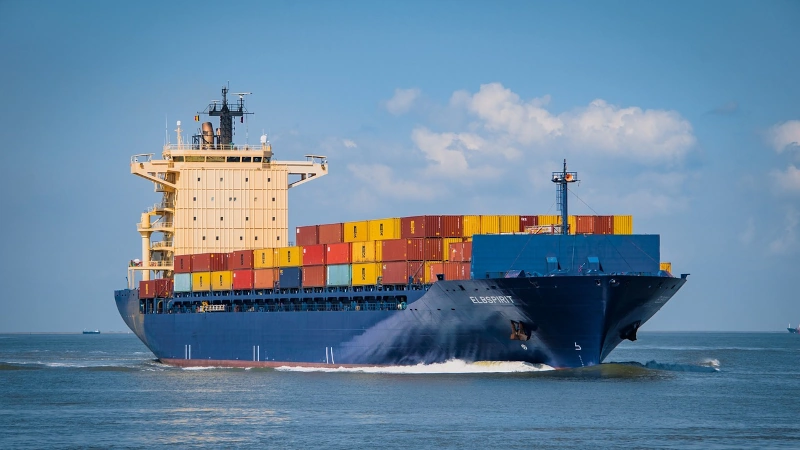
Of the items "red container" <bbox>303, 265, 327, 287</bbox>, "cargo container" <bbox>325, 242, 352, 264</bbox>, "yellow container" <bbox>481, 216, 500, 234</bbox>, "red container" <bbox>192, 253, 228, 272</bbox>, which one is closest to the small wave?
"cargo container" <bbox>325, 242, 352, 264</bbox>

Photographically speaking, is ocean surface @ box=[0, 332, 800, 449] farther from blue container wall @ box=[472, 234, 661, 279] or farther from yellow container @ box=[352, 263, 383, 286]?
blue container wall @ box=[472, 234, 661, 279]

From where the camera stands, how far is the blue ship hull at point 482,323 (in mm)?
49125

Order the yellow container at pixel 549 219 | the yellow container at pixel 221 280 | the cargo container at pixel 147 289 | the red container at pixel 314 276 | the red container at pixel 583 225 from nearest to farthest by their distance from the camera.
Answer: the red container at pixel 583 225
the yellow container at pixel 549 219
the red container at pixel 314 276
the yellow container at pixel 221 280
the cargo container at pixel 147 289

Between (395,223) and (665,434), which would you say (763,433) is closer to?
(665,434)

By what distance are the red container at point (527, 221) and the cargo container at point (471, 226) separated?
2092 millimetres

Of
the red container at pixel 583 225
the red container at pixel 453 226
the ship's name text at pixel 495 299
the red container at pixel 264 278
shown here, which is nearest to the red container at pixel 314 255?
the red container at pixel 264 278

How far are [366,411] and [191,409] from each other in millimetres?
7217

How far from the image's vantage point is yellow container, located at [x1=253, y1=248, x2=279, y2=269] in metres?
64.4

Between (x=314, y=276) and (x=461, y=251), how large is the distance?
35.5 feet

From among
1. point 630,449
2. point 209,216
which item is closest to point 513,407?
point 630,449

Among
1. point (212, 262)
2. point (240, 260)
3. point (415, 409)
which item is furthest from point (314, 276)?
point (415, 409)

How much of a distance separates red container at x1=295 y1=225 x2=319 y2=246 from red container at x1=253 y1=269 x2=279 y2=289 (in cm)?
219

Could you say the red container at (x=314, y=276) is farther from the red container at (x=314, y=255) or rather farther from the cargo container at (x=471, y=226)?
the cargo container at (x=471, y=226)

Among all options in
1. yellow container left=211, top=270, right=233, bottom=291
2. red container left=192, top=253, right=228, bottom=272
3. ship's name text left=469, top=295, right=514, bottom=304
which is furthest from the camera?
red container left=192, top=253, right=228, bottom=272
